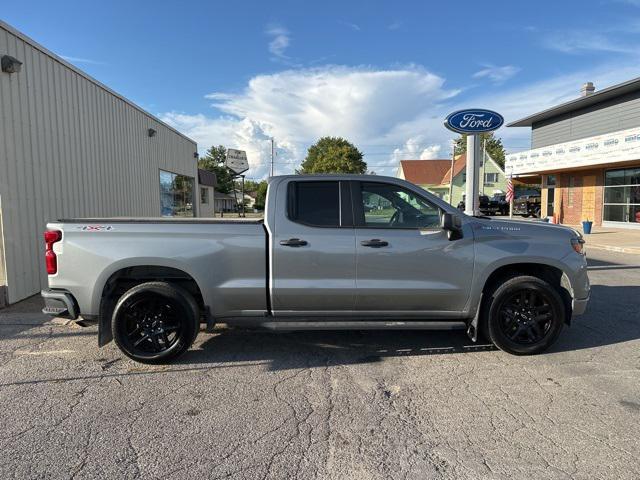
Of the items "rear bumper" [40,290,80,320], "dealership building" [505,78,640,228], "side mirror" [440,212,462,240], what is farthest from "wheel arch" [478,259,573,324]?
"dealership building" [505,78,640,228]

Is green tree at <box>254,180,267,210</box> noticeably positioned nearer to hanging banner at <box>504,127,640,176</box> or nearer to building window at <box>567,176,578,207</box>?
hanging banner at <box>504,127,640,176</box>

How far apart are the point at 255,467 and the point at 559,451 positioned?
203 centimetres

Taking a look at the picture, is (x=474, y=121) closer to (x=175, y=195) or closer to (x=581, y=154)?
(x=175, y=195)

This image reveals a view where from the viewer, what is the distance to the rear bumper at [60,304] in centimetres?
435

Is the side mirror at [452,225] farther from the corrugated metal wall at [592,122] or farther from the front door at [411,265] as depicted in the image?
the corrugated metal wall at [592,122]

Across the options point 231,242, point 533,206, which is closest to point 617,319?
point 231,242

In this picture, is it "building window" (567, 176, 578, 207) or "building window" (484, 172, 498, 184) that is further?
"building window" (484, 172, 498, 184)

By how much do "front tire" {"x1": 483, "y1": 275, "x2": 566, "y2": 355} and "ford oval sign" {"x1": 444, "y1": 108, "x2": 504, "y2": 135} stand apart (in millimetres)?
7139

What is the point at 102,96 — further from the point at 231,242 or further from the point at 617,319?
the point at 617,319

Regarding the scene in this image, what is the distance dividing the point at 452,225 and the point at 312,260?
143cm

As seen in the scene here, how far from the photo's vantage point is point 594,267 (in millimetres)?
10648

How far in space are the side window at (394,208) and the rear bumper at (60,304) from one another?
3055mm

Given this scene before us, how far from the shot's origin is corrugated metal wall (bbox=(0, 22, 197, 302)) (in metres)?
6.75

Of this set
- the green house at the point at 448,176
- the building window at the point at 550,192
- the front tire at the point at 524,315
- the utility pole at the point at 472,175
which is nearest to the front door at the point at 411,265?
the front tire at the point at 524,315
